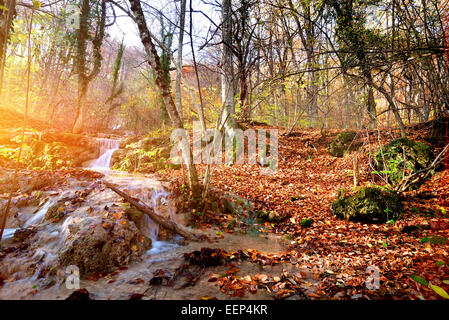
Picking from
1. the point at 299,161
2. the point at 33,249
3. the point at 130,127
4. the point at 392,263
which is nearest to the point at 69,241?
the point at 33,249

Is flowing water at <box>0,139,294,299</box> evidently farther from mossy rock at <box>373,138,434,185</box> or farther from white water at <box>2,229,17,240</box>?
mossy rock at <box>373,138,434,185</box>

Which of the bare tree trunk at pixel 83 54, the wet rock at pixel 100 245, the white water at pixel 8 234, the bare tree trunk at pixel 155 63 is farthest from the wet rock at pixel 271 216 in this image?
the bare tree trunk at pixel 83 54

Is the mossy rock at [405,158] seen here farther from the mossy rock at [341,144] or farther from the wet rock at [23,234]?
the wet rock at [23,234]

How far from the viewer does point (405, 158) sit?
5027mm

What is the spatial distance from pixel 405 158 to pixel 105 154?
12497 mm

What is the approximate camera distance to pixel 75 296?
224 cm

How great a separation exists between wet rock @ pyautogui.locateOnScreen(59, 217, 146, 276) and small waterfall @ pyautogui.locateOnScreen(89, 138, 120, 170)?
23.4 ft

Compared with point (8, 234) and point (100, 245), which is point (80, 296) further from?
point (8, 234)

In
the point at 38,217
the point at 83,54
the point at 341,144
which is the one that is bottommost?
the point at 38,217

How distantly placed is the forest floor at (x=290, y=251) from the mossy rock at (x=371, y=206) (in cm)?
16

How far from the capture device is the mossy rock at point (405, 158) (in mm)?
5145

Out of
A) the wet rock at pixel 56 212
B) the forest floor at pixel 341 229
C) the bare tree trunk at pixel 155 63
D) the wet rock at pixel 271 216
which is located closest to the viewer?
the forest floor at pixel 341 229

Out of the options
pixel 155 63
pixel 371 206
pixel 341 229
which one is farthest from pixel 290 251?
pixel 155 63

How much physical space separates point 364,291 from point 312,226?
7.54 ft
